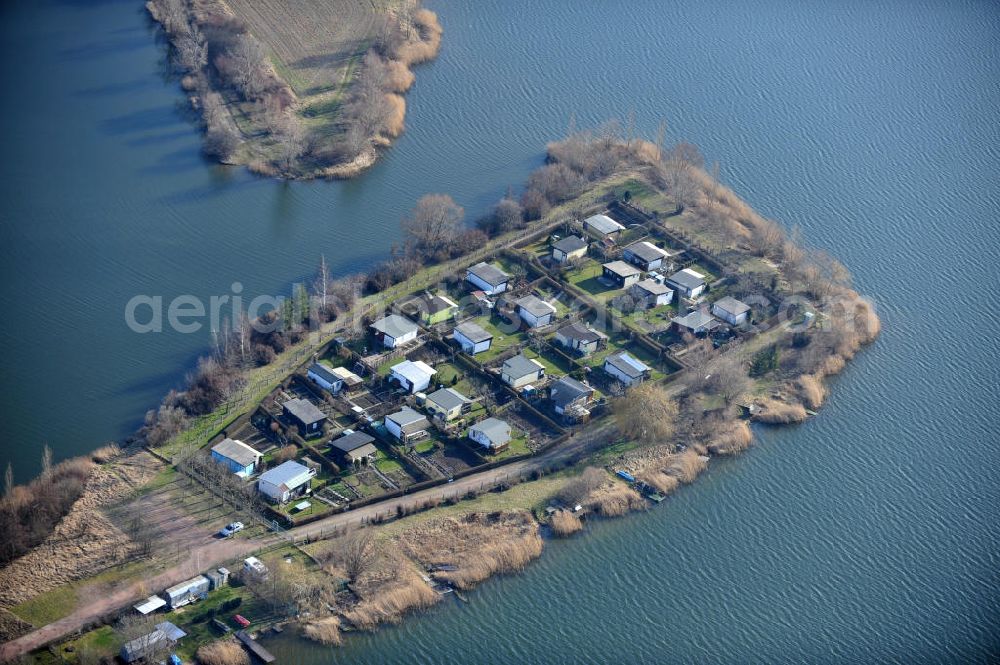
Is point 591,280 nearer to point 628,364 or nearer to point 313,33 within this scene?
point 628,364

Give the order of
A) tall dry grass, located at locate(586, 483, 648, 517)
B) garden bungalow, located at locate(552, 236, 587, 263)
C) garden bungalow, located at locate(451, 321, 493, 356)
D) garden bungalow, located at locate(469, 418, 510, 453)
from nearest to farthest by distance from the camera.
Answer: tall dry grass, located at locate(586, 483, 648, 517)
garden bungalow, located at locate(469, 418, 510, 453)
garden bungalow, located at locate(451, 321, 493, 356)
garden bungalow, located at locate(552, 236, 587, 263)

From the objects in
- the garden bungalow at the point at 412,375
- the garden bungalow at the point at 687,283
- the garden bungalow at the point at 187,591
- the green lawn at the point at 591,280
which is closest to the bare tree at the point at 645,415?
the garden bungalow at the point at 412,375

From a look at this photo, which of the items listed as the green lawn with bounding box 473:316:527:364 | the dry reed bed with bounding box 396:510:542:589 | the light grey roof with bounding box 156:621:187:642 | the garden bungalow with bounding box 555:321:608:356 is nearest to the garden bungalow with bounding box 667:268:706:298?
the garden bungalow with bounding box 555:321:608:356

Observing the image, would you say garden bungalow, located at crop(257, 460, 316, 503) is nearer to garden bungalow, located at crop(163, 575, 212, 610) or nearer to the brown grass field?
garden bungalow, located at crop(163, 575, 212, 610)

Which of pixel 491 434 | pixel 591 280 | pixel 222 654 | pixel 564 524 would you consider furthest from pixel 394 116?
pixel 222 654

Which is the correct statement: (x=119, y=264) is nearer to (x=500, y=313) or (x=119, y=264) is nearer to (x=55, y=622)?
(x=500, y=313)
